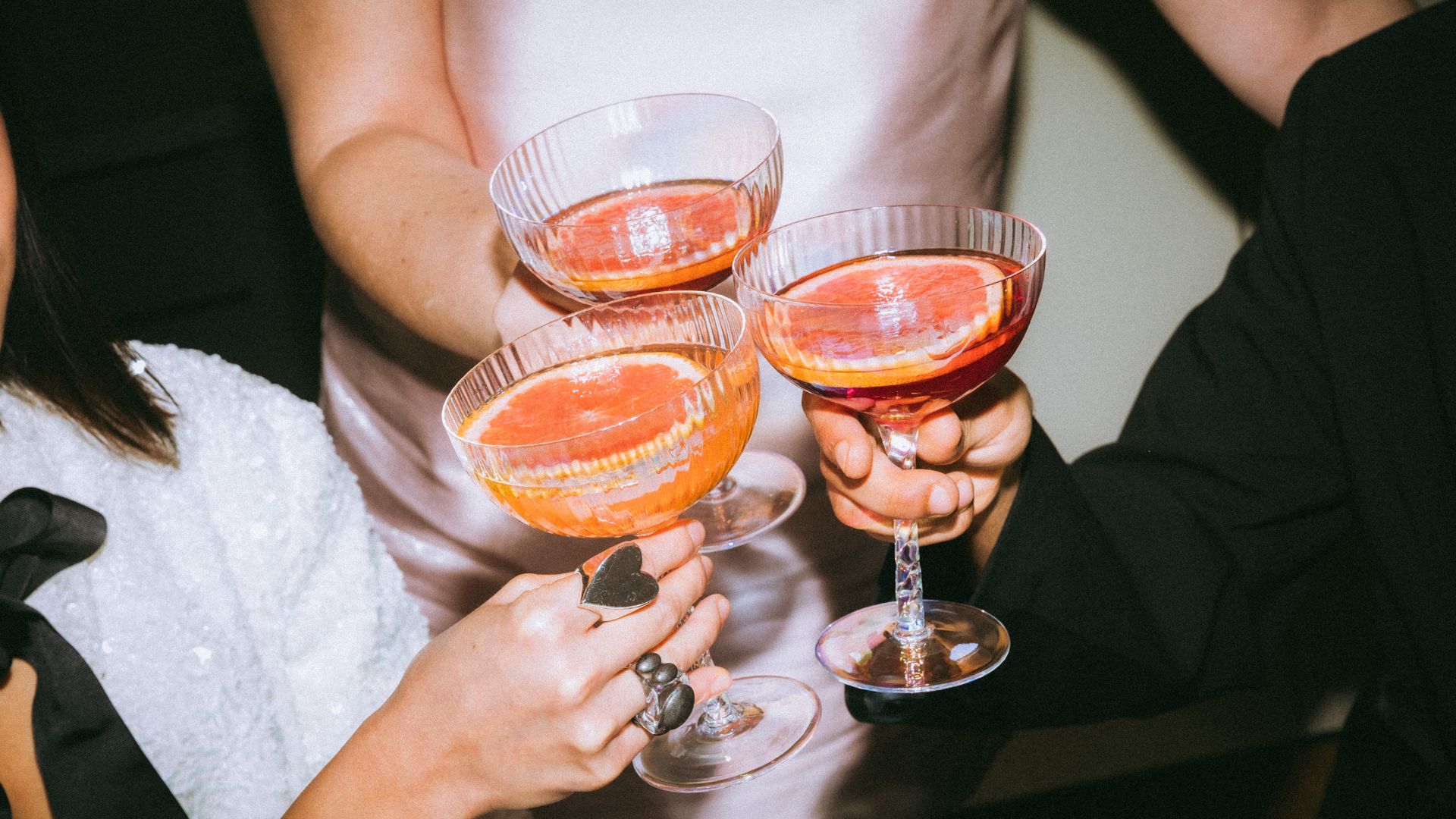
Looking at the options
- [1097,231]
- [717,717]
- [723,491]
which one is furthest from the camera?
[1097,231]

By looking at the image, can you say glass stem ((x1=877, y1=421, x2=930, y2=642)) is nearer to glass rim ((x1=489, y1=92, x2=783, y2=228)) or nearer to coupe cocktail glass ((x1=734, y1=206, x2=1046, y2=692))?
coupe cocktail glass ((x1=734, y1=206, x2=1046, y2=692))

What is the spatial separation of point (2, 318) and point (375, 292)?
46 cm

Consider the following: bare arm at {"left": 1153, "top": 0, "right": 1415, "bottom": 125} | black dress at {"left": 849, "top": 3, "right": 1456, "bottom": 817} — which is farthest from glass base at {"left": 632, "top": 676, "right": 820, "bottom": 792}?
bare arm at {"left": 1153, "top": 0, "right": 1415, "bottom": 125}

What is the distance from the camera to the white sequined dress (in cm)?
130

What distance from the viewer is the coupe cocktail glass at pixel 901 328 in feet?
2.84

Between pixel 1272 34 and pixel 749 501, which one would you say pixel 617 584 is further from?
pixel 1272 34

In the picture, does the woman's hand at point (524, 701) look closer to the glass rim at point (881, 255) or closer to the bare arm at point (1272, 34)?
the glass rim at point (881, 255)

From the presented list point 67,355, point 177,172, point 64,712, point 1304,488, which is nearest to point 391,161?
point 67,355

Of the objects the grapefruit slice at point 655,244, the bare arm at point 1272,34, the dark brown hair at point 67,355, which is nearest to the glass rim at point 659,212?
the grapefruit slice at point 655,244

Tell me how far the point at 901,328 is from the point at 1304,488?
0.79 metres

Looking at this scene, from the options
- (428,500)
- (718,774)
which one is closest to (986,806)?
(428,500)

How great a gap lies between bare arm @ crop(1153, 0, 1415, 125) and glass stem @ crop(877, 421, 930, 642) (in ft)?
2.91

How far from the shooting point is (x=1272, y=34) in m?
1.55

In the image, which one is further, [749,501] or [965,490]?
[749,501]
